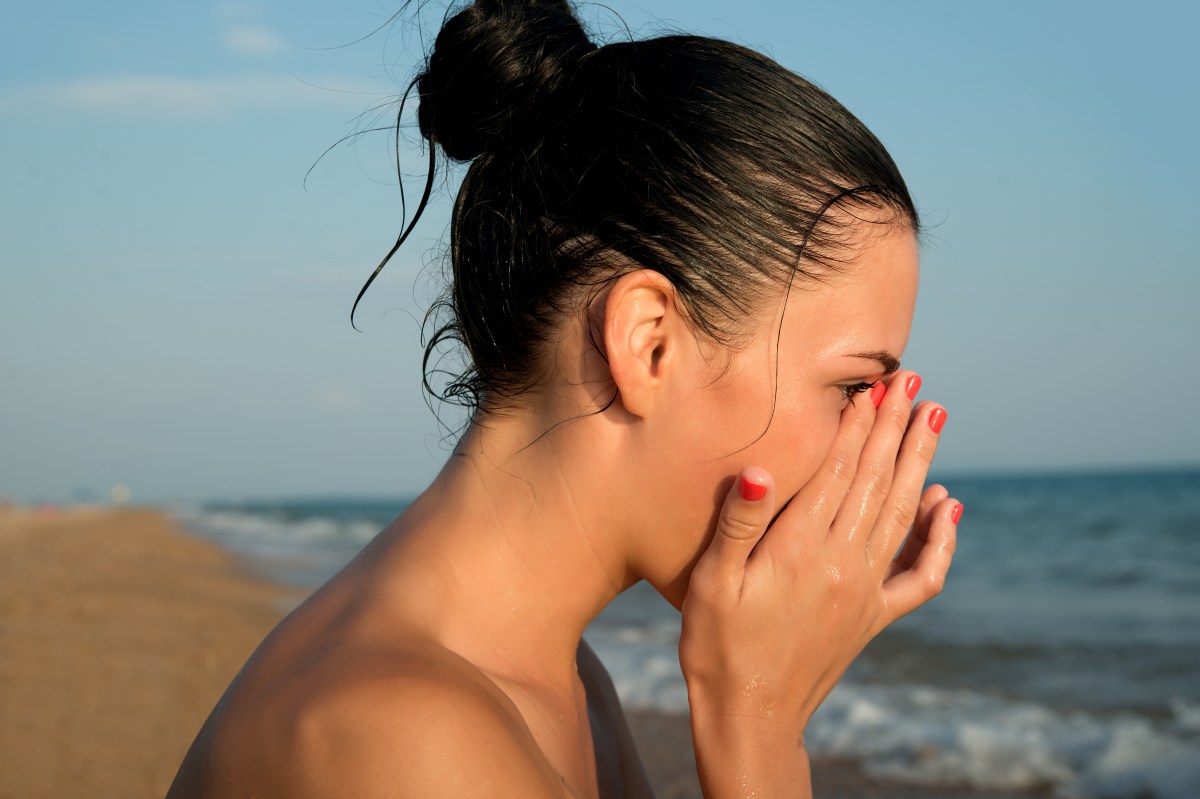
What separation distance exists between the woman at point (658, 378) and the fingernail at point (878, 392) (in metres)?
0.13

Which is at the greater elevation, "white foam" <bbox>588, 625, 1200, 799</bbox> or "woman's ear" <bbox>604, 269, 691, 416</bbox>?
"woman's ear" <bbox>604, 269, 691, 416</bbox>

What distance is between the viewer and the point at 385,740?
1493 mm

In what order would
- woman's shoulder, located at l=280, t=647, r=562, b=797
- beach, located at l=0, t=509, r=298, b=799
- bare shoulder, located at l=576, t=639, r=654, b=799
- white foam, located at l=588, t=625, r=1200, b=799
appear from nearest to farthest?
1. woman's shoulder, located at l=280, t=647, r=562, b=797
2. bare shoulder, located at l=576, t=639, r=654, b=799
3. white foam, located at l=588, t=625, r=1200, b=799
4. beach, located at l=0, t=509, r=298, b=799

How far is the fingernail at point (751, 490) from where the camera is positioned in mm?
1960

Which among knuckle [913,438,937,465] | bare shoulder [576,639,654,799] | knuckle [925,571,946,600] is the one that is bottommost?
bare shoulder [576,639,654,799]

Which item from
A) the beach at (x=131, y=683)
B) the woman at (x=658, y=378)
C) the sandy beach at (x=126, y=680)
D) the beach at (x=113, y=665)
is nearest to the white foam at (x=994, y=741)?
the beach at (x=131, y=683)

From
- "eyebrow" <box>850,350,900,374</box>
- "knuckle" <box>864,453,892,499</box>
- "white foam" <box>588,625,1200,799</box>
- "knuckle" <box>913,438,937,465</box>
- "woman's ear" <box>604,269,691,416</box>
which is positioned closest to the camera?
"woman's ear" <box>604,269,691,416</box>

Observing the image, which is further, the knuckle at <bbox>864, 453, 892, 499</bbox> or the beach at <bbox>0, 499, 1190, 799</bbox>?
the beach at <bbox>0, 499, 1190, 799</bbox>

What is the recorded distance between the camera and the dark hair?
1.97 metres

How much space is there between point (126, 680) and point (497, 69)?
6871mm

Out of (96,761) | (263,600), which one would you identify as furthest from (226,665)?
(263,600)

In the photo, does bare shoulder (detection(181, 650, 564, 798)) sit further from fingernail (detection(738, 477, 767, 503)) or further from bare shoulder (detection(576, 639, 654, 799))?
bare shoulder (detection(576, 639, 654, 799))

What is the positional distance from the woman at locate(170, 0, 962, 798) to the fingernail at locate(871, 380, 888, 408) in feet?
0.42

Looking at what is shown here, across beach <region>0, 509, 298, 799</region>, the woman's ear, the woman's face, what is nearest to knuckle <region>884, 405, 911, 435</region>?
the woman's face
